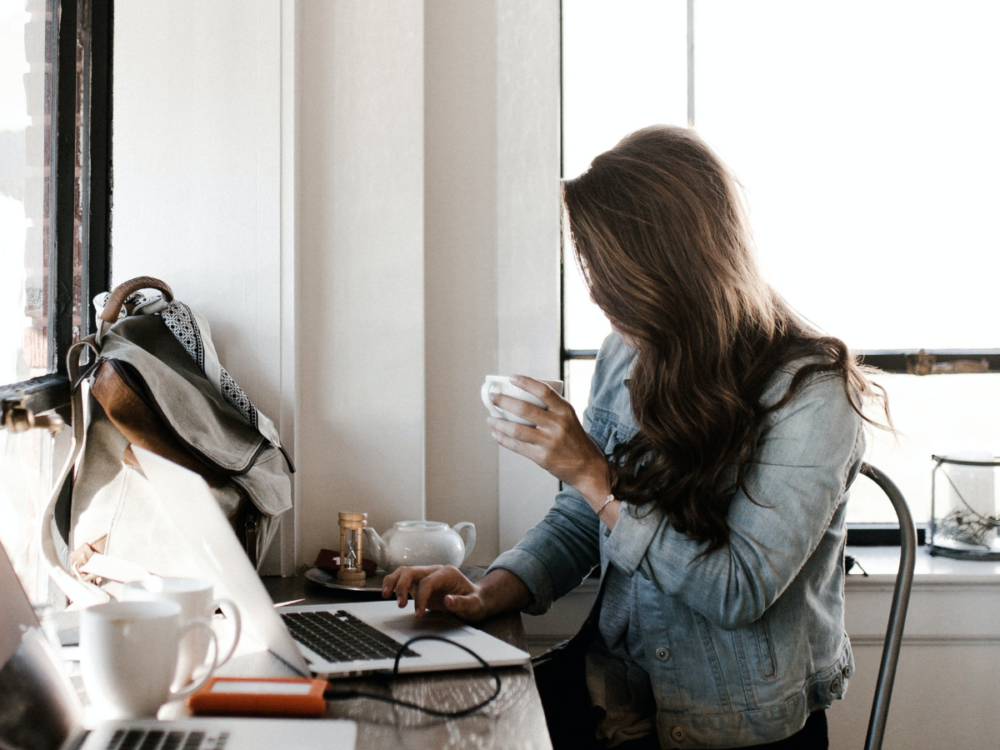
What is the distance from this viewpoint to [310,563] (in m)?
1.76

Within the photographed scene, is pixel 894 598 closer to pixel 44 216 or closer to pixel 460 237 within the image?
pixel 460 237

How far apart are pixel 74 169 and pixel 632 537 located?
1.22 m

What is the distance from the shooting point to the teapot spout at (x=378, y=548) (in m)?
1.50

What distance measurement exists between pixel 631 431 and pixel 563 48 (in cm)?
99

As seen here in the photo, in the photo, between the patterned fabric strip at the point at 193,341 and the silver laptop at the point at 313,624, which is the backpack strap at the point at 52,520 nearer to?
the patterned fabric strip at the point at 193,341

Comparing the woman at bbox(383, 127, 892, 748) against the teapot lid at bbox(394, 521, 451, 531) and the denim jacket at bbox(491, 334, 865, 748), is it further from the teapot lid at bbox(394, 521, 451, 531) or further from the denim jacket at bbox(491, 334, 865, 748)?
the teapot lid at bbox(394, 521, 451, 531)

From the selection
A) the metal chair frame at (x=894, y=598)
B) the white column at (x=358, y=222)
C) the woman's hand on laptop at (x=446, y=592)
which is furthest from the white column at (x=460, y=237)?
the metal chair frame at (x=894, y=598)

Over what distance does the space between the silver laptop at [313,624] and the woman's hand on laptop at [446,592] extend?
0.9 inches

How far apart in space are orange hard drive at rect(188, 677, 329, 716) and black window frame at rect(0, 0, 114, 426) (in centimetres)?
73

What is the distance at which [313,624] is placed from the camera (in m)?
1.11

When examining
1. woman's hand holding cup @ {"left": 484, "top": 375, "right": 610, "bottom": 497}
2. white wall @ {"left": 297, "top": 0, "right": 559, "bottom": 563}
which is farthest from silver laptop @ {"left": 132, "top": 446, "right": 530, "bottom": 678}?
white wall @ {"left": 297, "top": 0, "right": 559, "bottom": 563}

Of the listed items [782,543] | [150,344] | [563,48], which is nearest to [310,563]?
[150,344]

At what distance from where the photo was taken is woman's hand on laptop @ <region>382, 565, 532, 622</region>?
3.91 ft

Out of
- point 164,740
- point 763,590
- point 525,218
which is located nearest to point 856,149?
point 525,218
